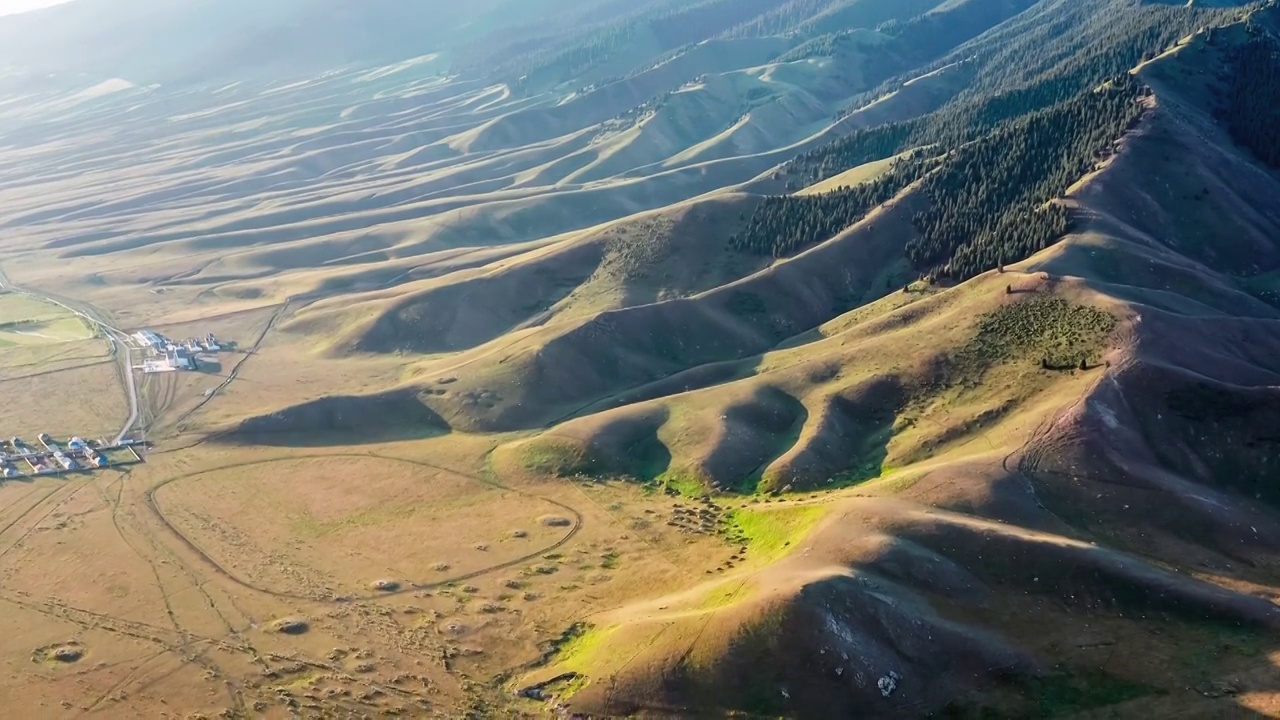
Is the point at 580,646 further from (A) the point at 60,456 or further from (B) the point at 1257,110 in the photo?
(B) the point at 1257,110

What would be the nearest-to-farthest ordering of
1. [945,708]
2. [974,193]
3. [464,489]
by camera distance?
[945,708], [464,489], [974,193]

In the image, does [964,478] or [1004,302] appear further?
[1004,302]

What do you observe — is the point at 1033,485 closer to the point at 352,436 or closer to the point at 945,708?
the point at 945,708

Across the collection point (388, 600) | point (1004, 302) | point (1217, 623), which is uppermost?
point (1004, 302)

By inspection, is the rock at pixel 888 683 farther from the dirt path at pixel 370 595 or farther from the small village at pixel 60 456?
the small village at pixel 60 456

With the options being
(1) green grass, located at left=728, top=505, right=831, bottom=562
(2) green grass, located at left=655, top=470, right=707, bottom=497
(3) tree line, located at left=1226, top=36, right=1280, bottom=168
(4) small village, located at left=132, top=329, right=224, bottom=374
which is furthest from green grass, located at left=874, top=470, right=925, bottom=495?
(3) tree line, located at left=1226, top=36, right=1280, bottom=168

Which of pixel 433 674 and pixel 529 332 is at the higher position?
pixel 529 332

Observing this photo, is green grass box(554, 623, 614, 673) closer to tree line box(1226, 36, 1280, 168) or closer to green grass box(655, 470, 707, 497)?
green grass box(655, 470, 707, 497)

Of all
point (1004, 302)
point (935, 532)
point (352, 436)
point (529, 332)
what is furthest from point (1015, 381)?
point (352, 436)
